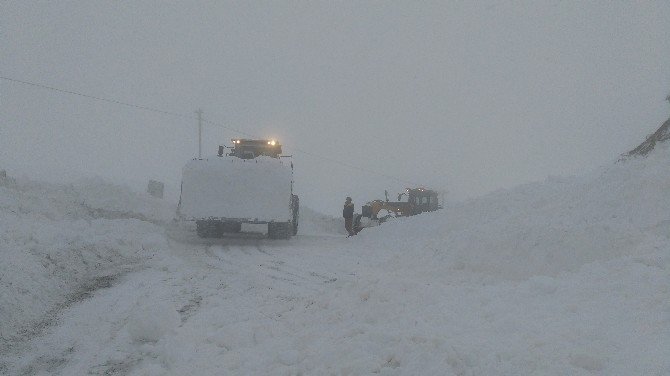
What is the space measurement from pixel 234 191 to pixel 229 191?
0.53 ft

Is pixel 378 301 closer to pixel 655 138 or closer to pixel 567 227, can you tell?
pixel 567 227

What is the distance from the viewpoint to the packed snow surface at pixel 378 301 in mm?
4051

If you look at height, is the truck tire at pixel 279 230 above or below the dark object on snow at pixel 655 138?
below

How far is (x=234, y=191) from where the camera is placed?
1581cm

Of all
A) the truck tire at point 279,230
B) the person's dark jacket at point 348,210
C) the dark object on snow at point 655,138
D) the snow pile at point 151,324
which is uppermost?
the dark object on snow at point 655,138

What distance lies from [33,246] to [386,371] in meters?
7.04

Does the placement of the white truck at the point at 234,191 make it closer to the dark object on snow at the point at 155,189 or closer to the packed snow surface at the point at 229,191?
the packed snow surface at the point at 229,191

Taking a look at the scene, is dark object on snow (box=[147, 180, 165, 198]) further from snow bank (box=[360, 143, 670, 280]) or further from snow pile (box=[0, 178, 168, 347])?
snow bank (box=[360, 143, 670, 280])

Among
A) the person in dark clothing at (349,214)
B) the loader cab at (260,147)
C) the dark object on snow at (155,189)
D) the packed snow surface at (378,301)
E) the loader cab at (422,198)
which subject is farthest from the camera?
the dark object on snow at (155,189)

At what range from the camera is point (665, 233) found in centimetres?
754

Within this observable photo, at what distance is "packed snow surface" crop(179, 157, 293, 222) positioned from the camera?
15.8 meters

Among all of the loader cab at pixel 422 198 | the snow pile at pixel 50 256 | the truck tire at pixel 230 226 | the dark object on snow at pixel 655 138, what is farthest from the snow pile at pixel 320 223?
the dark object on snow at pixel 655 138

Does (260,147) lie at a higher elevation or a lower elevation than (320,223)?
higher

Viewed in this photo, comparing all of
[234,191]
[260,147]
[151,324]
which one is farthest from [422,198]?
[151,324]
